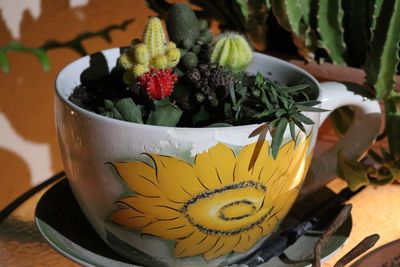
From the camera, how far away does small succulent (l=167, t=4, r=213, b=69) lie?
0.37 meters

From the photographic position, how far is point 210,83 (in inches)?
13.4

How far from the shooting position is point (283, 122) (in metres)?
0.31

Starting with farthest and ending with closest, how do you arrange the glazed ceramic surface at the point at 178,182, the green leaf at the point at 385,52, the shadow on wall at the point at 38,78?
the shadow on wall at the point at 38,78, the green leaf at the point at 385,52, the glazed ceramic surface at the point at 178,182

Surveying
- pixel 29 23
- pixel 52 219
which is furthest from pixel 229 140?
pixel 29 23

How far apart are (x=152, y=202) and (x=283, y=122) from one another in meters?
0.09

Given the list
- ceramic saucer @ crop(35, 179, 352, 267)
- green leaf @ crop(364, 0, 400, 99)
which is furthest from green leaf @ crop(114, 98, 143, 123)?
green leaf @ crop(364, 0, 400, 99)

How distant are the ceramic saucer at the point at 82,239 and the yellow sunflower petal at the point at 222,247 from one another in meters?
0.04

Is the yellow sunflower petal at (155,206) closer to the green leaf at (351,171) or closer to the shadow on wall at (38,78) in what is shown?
the green leaf at (351,171)

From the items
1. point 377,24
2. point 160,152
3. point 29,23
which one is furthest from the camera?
point 29,23

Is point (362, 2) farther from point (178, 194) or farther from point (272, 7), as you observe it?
point (178, 194)

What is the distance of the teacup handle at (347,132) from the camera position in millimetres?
391

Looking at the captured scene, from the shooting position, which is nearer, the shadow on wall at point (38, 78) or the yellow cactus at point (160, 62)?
the yellow cactus at point (160, 62)

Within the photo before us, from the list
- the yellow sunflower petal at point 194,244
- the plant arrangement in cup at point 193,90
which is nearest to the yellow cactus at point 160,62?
the plant arrangement in cup at point 193,90

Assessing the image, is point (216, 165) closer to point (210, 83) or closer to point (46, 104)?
point (210, 83)
